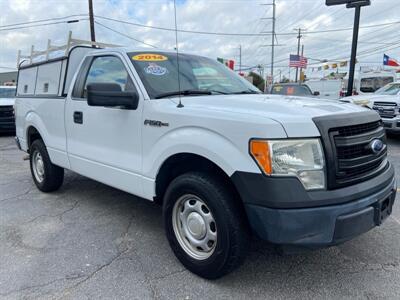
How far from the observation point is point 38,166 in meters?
5.39

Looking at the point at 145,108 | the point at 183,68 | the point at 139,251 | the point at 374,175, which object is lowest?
the point at 139,251

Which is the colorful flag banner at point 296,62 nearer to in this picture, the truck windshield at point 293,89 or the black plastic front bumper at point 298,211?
the truck windshield at point 293,89

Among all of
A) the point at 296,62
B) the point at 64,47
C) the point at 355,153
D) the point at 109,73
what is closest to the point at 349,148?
the point at 355,153

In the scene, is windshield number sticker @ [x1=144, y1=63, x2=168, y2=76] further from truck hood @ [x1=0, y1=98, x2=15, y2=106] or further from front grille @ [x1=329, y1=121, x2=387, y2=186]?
truck hood @ [x1=0, y1=98, x2=15, y2=106]

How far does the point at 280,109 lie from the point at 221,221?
910mm

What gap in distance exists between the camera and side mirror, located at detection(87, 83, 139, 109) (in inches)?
124

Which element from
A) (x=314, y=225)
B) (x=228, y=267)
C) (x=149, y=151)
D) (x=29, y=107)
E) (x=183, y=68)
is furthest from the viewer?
(x=29, y=107)

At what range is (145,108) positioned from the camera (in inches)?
127

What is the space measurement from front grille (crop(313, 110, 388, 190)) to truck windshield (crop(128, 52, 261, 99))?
4.51ft

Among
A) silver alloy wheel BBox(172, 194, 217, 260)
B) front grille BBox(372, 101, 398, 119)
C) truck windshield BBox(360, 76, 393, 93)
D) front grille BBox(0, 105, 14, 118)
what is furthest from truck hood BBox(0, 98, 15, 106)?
truck windshield BBox(360, 76, 393, 93)

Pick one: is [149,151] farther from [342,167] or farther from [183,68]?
[342,167]

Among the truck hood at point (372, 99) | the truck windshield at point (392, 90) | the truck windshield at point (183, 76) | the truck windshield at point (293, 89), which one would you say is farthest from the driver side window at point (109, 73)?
the truck windshield at point (293, 89)

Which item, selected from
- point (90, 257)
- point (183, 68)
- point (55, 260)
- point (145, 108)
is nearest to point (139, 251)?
point (90, 257)

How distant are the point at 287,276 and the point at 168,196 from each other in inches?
45.6
